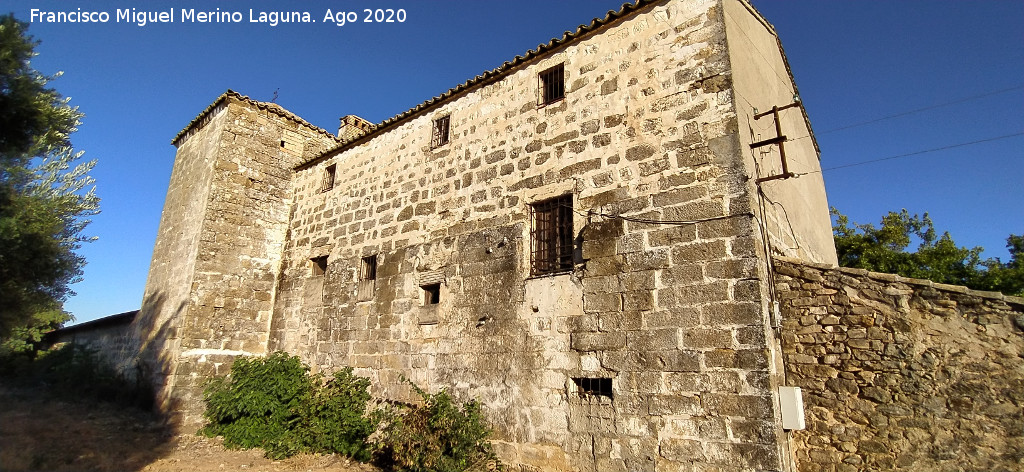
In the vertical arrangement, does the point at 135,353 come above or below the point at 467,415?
above

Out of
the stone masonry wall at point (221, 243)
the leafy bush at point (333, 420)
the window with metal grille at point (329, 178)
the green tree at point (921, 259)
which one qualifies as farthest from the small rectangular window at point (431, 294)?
the green tree at point (921, 259)

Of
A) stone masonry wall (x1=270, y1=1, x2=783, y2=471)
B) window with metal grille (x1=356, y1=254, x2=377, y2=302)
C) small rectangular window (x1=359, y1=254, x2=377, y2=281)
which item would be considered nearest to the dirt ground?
stone masonry wall (x1=270, y1=1, x2=783, y2=471)

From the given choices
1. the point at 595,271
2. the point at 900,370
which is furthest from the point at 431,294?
the point at 900,370

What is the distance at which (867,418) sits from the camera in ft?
15.9

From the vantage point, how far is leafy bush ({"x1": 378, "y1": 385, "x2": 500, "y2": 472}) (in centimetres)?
600

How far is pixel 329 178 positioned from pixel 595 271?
23.7 feet

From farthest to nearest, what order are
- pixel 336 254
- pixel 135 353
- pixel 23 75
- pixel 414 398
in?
pixel 135 353, pixel 336 254, pixel 414 398, pixel 23 75

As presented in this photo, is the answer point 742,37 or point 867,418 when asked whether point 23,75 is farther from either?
point 867,418

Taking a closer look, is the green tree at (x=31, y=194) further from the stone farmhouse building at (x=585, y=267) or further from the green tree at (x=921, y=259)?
the green tree at (x=921, y=259)

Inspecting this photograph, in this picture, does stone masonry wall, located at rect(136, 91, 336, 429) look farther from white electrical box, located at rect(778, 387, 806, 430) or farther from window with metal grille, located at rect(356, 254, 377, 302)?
white electrical box, located at rect(778, 387, 806, 430)

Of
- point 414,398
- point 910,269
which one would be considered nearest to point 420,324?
point 414,398

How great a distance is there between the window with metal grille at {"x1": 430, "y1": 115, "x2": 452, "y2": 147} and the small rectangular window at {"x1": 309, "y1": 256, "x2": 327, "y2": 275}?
3.45 m

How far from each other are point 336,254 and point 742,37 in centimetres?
781

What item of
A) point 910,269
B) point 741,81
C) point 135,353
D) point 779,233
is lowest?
point 135,353
